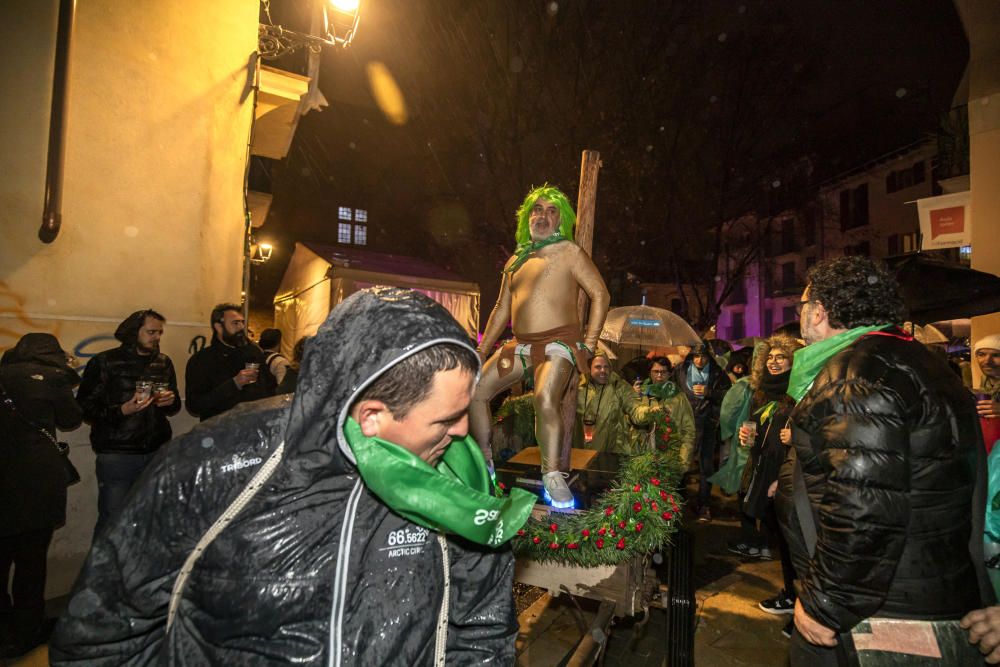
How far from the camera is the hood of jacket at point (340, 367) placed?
3.95 ft

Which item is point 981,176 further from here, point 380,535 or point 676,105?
point 380,535

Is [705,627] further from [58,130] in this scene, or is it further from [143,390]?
[58,130]

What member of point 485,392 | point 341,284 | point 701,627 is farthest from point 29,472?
point 341,284

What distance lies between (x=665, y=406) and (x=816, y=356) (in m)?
4.14

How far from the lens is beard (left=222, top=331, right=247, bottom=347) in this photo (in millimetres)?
4816

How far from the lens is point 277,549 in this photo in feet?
3.88

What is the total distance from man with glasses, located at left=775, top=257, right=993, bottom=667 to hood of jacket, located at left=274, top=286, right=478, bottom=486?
154 cm

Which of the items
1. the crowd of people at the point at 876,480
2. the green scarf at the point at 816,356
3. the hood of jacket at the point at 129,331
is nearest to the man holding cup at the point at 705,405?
the green scarf at the point at 816,356

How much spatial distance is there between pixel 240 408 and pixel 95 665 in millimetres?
609

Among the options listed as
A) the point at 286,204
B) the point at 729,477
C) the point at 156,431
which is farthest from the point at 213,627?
the point at 286,204

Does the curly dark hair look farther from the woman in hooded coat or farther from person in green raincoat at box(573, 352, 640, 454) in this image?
the woman in hooded coat

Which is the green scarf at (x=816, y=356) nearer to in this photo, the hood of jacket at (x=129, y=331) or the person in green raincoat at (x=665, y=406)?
the person in green raincoat at (x=665, y=406)

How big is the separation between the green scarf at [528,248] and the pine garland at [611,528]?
1.79m

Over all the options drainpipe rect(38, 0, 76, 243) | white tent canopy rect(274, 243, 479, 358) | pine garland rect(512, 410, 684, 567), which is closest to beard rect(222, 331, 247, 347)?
drainpipe rect(38, 0, 76, 243)
